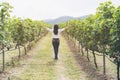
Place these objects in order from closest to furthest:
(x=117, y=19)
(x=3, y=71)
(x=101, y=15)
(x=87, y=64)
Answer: (x=117, y=19), (x=101, y=15), (x=3, y=71), (x=87, y=64)

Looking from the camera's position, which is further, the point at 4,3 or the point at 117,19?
the point at 4,3

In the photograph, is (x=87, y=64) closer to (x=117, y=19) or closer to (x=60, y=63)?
(x=60, y=63)

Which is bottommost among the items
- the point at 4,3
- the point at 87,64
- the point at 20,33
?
the point at 87,64

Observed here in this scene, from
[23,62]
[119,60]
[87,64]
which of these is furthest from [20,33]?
[119,60]

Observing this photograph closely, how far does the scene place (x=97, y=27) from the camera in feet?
59.1

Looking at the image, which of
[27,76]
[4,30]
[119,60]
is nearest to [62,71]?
[27,76]

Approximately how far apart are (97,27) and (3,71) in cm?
576

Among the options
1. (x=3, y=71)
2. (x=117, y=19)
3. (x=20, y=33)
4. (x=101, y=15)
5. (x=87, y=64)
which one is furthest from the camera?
(x=20, y=33)

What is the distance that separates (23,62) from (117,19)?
11.8 m

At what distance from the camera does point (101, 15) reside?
17.7 meters

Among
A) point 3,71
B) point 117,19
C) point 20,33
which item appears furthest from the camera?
point 20,33

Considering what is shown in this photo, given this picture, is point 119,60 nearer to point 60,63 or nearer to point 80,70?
point 80,70

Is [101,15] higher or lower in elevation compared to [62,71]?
higher

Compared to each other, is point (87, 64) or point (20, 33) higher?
point (20, 33)
